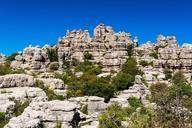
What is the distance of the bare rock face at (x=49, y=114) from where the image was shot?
72.9 feet

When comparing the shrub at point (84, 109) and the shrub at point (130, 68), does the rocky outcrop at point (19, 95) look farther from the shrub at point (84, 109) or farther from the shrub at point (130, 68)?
the shrub at point (130, 68)

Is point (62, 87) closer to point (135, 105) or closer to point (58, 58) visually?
point (135, 105)

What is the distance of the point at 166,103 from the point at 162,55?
43833 millimetres

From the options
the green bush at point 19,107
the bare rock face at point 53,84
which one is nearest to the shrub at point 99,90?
the bare rock face at point 53,84

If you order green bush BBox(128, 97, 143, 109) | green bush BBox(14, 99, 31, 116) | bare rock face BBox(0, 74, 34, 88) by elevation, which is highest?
bare rock face BBox(0, 74, 34, 88)

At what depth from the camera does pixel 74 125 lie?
2481cm

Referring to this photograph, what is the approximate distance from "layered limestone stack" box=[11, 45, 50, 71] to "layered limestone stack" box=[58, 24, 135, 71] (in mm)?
3229

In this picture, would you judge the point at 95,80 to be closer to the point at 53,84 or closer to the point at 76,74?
the point at 53,84

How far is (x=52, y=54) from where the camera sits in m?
66.8

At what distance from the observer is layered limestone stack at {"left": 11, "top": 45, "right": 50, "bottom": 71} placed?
2247 inches

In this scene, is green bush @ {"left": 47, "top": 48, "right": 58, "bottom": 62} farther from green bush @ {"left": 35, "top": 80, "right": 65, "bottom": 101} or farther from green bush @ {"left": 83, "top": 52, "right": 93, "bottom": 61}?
green bush @ {"left": 35, "top": 80, "right": 65, "bottom": 101}

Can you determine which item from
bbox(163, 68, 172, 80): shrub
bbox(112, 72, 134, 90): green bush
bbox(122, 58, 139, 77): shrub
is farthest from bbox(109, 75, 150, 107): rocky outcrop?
bbox(163, 68, 172, 80): shrub

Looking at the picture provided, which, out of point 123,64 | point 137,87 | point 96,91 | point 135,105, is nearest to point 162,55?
point 123,64

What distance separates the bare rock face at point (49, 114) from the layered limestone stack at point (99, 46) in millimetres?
31339
